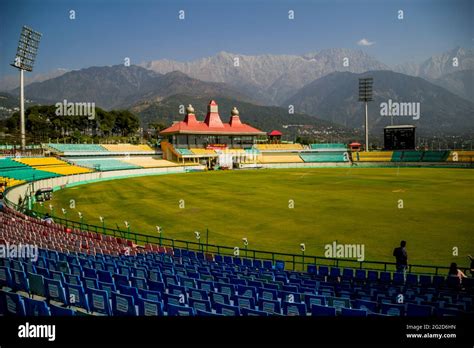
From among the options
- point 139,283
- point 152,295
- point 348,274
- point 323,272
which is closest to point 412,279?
point 348,274

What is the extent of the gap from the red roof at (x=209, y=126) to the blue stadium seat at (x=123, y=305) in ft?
307

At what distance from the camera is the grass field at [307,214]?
22.2 meters

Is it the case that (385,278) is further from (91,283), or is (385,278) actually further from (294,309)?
(91,283)

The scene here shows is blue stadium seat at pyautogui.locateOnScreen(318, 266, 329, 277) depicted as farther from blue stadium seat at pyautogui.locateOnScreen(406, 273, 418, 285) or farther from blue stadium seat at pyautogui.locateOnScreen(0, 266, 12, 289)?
blue stadium seat at pyautogui.locateOnScreen(0, 266, 12, 289)

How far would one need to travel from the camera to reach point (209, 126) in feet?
361

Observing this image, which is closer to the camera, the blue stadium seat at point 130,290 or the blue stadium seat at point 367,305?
the blue stadium seat at point 130,290

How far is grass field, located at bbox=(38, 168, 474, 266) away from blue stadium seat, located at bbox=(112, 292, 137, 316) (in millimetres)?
13979

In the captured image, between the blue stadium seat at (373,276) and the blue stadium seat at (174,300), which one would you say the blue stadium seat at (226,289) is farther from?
the blue stadium seat at (373,276)

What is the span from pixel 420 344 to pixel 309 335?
130 centimetres

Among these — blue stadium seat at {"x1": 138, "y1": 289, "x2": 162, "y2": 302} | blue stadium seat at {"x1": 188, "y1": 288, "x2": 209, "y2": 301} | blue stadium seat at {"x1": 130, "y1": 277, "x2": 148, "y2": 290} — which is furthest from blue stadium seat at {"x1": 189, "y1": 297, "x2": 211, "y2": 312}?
blue stadium seat at {"x1": 130, "y1": 277, "x2": 148, "y2": 290}

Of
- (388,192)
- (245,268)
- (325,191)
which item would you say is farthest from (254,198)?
(245,268)

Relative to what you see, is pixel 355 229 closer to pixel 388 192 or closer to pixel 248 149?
pixel 388 192

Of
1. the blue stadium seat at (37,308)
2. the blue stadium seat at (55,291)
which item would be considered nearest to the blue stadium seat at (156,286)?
the blue stadium seat at (55,291)

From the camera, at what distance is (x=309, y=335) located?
462cm
